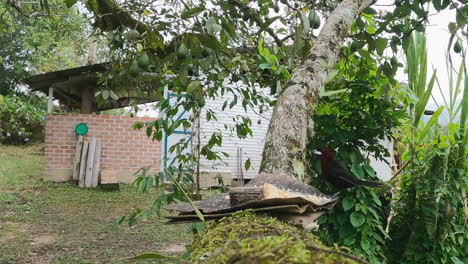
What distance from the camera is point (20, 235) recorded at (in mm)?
5141

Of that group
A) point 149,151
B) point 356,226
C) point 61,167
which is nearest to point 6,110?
point 61,167

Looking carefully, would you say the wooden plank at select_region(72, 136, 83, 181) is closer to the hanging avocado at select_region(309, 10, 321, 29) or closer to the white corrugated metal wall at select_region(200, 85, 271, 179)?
the white corrugated metal wall at select_region(200, 85, 271, 179)

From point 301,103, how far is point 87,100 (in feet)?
27.8

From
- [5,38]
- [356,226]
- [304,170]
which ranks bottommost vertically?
[356,226]

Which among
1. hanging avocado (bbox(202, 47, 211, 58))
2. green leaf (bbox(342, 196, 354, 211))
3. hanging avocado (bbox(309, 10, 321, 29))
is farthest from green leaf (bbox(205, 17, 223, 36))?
green leaf (bbox(342, 196, 354, 211))

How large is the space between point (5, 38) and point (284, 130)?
2141 centimetres

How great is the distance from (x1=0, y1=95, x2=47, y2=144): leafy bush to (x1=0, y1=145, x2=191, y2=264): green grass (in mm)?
5926

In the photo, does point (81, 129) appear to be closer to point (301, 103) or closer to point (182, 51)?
point (182, 51)

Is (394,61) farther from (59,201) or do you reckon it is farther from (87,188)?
(87,188)

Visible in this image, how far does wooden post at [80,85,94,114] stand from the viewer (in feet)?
30.4

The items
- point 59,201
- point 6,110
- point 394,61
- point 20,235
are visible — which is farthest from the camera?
point 6,110

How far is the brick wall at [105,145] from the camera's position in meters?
8.10

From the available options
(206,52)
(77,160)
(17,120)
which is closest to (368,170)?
(206,52)

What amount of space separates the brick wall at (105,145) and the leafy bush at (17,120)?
6.13 meters
